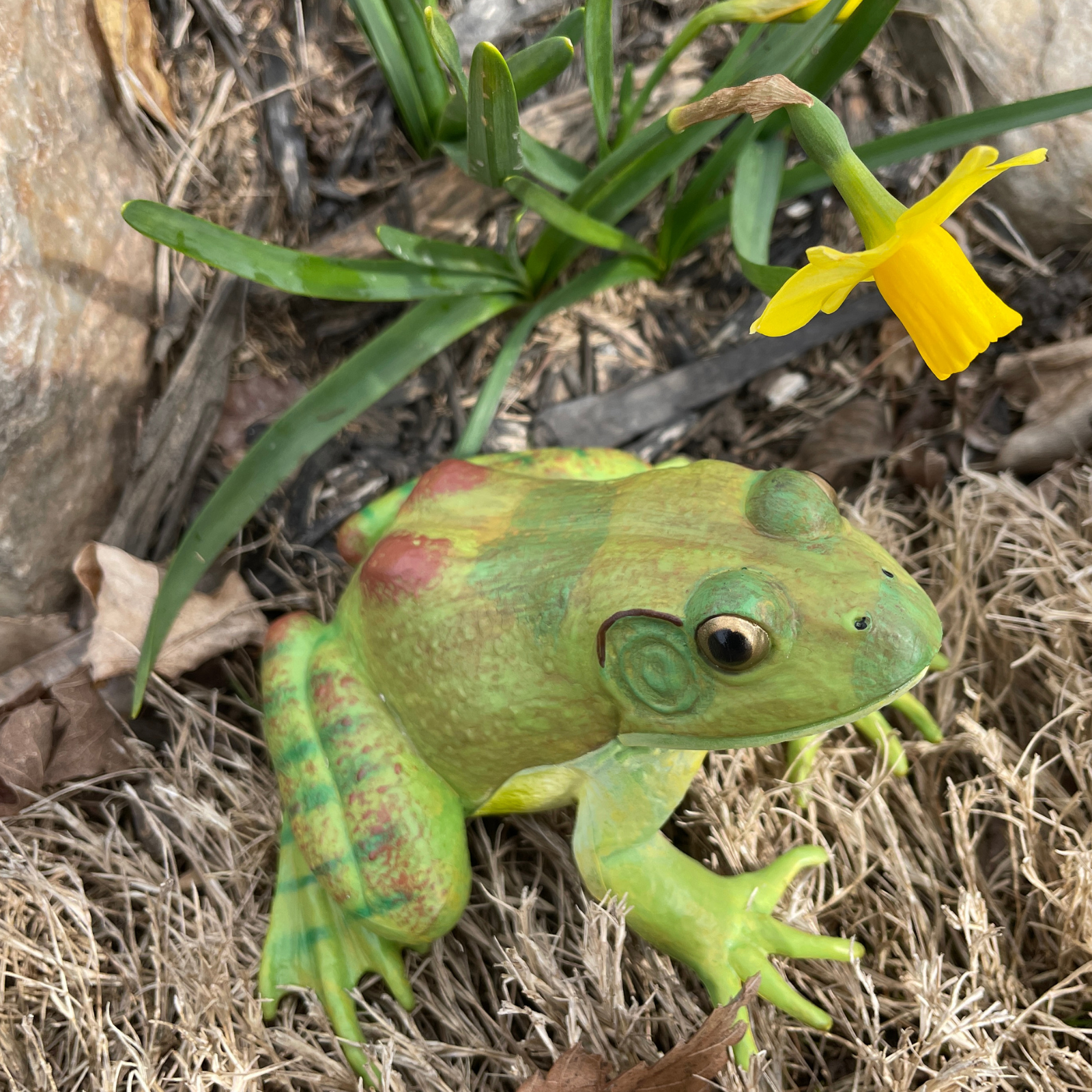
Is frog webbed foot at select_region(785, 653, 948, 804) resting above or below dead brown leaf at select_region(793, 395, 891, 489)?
below

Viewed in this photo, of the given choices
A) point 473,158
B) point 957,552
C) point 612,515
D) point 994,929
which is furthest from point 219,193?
point 994,929

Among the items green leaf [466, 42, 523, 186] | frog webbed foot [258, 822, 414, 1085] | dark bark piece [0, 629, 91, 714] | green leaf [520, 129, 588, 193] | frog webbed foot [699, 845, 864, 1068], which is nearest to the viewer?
green leaf [466, 42, 523, 186]

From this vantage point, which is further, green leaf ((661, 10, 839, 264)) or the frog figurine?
green leaf ((661, 10, 839, 264))

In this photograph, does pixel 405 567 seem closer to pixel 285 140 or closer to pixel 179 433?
pixel 179 433

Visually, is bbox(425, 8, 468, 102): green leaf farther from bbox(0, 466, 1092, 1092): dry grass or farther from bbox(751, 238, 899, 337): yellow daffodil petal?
bbox(0, 466, 1092, 1092): dry grass

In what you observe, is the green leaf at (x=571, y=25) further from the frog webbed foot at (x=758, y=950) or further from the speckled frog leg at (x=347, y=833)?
the frog webbed foot at (x=758, y=950)

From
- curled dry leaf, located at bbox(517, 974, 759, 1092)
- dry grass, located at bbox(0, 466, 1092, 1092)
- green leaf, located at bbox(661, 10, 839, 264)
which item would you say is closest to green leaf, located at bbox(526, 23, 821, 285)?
green leaf, located at bbox(661, 10, 839, 264)

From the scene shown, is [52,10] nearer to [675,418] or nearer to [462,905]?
[675,418]
